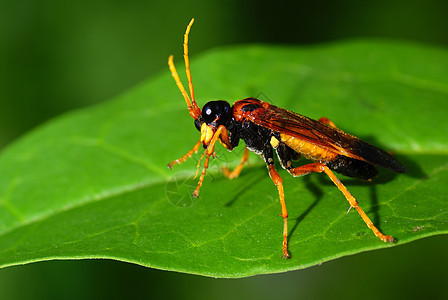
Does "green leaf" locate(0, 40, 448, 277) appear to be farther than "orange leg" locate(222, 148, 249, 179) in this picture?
No

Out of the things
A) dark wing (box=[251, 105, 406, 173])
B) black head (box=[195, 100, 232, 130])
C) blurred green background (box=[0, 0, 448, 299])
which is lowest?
dark wing (box=[251, 105, 406, 173])

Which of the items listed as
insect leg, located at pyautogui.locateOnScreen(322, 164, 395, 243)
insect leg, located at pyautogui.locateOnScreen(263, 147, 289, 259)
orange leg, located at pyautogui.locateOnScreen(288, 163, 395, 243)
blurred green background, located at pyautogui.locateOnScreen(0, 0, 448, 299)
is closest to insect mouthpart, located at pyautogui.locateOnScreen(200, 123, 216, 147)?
insect leg, located at pyautogui.locateOnScreen(263, 147, 289, 259)

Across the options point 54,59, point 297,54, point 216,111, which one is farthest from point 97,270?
point 54,59

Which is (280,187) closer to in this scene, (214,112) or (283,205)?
(283,205)

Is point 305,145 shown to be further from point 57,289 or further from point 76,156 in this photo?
point 57,289

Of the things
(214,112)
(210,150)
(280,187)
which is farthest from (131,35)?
(280,187)

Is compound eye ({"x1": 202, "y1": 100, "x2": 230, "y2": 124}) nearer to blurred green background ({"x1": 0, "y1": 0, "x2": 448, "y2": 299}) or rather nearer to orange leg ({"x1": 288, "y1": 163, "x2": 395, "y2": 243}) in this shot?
orange leg ({"x1": 288, "y1": 163, "x2": 395, "y2": 243})

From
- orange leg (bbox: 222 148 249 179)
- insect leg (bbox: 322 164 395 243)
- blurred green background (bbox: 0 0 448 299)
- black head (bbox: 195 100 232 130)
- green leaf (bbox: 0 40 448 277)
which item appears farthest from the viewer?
blurred green background (bbox: 0 0 448 299)
